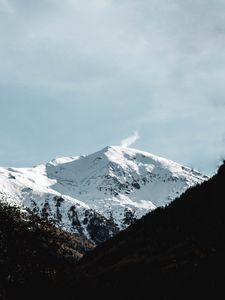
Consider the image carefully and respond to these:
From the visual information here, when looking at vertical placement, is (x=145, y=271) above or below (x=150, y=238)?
below

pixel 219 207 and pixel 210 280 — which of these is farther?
pixel 219 207

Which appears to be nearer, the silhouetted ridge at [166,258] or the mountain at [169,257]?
the mountain at [169,257]

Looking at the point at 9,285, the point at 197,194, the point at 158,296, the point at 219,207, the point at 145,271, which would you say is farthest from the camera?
the point at 9,285

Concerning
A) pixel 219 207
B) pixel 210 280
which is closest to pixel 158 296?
pixel 210 280

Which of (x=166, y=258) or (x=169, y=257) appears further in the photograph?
(x=166, y=258)

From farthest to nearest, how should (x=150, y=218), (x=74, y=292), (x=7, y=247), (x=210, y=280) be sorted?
(x=7, y=247) < (x=150, y=218) < (x=74, y=292) < (x=210, y=280)

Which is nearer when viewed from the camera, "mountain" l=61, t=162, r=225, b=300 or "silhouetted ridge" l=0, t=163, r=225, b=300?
"mountain" l=61, t=162, r=225, b=300

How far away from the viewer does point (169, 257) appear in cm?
7456

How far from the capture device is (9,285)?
14900 cm

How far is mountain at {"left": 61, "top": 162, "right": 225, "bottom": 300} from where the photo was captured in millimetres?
56062

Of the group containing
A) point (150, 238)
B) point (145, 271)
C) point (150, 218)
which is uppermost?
point (150, 218)

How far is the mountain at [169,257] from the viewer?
56.1 metres

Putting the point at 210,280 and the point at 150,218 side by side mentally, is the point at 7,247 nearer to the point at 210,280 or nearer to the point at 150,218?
the point at 150,218

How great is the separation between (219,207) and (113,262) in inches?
792
